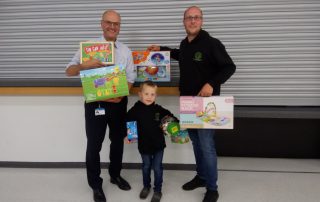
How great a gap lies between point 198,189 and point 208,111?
2.77ft

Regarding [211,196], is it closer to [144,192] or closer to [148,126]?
[144,192]

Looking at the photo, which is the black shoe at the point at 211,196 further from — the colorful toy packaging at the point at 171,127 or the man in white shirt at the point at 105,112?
the man in white shirt at the point at 105,112

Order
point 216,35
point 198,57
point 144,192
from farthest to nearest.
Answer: point 216,35
point 144,192
point 198,57

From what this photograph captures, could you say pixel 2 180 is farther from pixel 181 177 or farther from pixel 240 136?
pixel 240 136

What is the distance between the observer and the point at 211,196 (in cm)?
232

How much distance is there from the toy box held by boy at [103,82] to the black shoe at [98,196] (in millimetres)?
831

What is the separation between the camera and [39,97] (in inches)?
117

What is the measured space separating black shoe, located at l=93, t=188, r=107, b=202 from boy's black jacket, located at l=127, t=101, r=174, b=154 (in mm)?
533

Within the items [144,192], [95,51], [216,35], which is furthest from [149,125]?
[216,35]

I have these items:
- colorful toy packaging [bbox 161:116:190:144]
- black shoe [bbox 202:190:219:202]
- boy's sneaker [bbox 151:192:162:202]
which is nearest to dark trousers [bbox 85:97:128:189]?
colorful toy packaging [bbox 161:116:190:144]

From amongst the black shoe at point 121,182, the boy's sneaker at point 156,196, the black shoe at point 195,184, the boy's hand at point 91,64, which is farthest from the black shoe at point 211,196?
→ the boy's hand at point 91,64

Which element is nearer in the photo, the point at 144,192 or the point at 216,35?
the point at 144,192

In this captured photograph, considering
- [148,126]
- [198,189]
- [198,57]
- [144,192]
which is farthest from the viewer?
[198,189]

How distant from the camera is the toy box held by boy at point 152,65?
8.77ft
